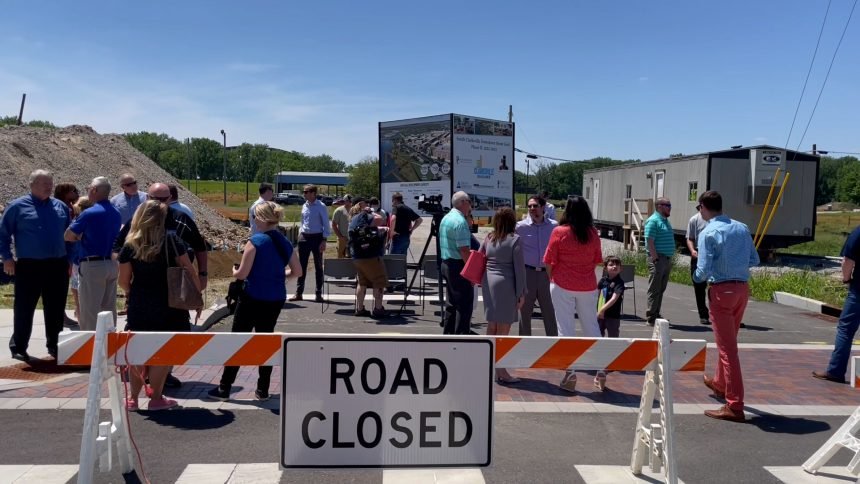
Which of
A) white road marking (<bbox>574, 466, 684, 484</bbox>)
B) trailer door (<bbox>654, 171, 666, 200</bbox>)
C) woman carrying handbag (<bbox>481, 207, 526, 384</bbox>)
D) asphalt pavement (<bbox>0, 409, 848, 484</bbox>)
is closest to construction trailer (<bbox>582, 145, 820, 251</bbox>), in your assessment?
trailer door (<bbox>654, 171, 666, 200</bbox>)

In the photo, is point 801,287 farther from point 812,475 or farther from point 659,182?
point 659,182

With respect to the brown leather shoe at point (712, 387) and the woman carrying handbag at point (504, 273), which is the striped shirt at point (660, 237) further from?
the woman carrying handbag at point (504, 273)

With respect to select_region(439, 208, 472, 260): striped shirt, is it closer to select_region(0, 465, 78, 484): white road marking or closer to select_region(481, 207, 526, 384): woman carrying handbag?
select_region(481, 207, 526, 384): woman carrying handbag

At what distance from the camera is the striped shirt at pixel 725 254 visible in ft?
20.2

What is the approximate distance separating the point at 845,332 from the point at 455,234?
4.04 m

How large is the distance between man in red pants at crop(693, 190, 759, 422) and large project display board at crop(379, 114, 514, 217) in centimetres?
770

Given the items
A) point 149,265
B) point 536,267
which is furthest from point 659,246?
point 149,265

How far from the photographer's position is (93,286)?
7.07 m

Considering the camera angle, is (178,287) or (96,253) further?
(96,253)

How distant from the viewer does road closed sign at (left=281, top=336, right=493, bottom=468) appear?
11.3 feet

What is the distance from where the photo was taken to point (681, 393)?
6.89 metres

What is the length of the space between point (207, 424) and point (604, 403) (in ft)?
11.1

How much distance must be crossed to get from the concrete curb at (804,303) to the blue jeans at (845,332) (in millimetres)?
5146

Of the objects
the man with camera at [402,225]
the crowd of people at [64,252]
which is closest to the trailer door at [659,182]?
the man with camera at [402,225]
